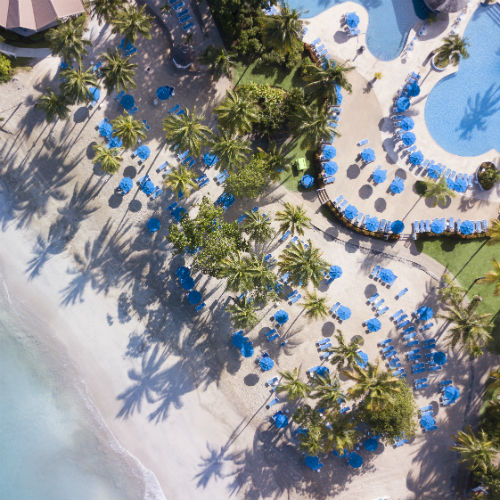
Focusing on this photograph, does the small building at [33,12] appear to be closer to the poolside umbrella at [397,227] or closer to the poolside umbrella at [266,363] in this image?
the poolside umbrella at [397,227]

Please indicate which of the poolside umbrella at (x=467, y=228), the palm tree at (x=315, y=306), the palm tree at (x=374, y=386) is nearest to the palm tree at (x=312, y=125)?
the palm tree at (x=315, y=306)

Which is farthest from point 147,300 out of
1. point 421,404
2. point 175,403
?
point 421,404

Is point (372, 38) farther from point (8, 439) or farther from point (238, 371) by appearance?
point (8, 439)

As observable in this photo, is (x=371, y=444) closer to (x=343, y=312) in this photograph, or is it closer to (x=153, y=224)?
(x=343, y=312)

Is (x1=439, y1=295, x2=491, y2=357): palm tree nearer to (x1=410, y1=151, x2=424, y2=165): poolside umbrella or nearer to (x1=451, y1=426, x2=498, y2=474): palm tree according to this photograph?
(x1=451, y1=426, x2=498, y2=474): palm tree

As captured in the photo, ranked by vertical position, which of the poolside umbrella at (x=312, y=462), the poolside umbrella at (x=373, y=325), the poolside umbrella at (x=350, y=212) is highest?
the poolside umbrella at (x=350, y=212)

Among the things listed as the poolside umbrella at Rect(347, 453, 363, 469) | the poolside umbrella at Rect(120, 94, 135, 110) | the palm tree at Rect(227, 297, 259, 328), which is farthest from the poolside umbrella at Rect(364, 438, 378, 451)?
the poolside umbrella at Rect(120, 94, 135, 110)
